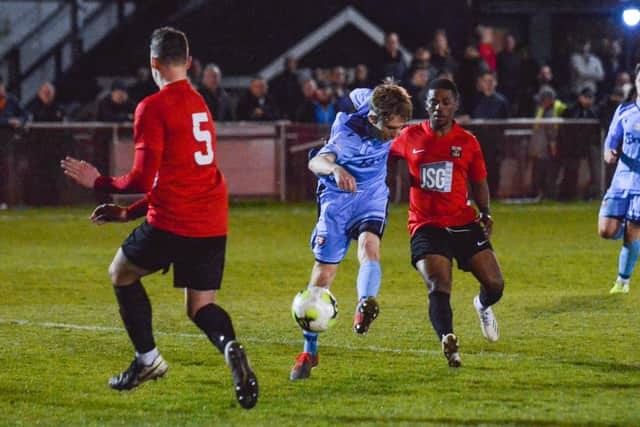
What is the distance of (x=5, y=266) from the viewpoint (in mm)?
15258

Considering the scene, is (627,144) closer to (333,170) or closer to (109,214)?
(333,170)

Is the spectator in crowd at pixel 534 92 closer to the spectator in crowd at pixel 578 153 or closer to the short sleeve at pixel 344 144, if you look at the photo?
the spectator in crowd at pixel 578 153

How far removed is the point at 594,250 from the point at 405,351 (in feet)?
23.6

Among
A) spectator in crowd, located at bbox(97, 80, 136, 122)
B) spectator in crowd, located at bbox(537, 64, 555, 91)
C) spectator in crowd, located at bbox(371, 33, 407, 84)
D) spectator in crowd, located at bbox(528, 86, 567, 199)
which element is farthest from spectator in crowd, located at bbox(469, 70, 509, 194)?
spectator in crowd, located at bbox(97, 80, 136, 122)

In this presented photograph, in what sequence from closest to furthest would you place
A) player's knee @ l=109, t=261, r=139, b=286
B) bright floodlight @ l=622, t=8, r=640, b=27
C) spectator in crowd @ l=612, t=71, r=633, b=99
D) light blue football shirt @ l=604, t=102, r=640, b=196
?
player's knee @ l=109, t=261, r=139, b=286, light blue football shirt @ l=604, t=102, r=640, b=196, bright floodlight @ l=622, t=8, r=640, b=27, spectator in crowd @ l=612, t=71, r=633, b=99

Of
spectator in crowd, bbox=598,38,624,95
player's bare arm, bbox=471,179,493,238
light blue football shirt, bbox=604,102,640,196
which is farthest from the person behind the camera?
spectator in crowd, bbox=598,38,624,95

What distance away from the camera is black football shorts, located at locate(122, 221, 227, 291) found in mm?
7688

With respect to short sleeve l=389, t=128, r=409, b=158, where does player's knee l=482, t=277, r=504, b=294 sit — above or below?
below

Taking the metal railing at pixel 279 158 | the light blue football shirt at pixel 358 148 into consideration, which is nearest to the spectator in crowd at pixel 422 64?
the metal railing at pixel 279 158

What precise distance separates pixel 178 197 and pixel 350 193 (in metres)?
1.88

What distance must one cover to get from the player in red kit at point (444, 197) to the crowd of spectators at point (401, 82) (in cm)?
1119

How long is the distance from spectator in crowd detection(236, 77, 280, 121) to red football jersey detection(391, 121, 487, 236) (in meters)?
12.3

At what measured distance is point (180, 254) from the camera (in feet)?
25.3

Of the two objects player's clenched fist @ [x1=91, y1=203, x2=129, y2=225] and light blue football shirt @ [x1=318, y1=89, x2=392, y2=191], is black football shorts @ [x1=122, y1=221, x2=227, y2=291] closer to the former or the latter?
player's clenched fist @ [x1=91, y1=203, x2=129, y2=225]
